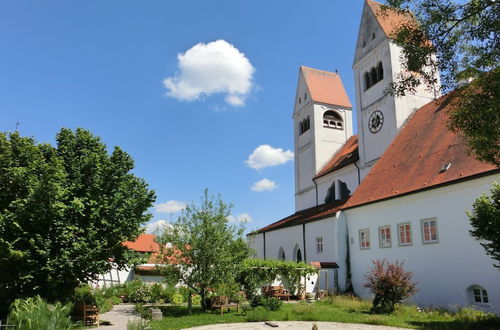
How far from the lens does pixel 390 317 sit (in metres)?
15.1

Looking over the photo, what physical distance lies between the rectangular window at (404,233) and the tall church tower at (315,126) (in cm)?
1548

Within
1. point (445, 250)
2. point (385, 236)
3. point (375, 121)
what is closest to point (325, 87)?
point (375, 121)

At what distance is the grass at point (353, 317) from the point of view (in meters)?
13.4

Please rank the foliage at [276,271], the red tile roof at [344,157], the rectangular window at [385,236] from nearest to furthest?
the rectangular window at [385,236] < the foliage at [276,271] < the red tile roof at [344,157]

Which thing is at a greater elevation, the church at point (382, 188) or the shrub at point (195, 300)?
the church at point (382, 188)

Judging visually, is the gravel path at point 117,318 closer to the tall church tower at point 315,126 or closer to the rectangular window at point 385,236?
the rectangular window at point 385,236

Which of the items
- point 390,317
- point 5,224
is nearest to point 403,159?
point 390,317

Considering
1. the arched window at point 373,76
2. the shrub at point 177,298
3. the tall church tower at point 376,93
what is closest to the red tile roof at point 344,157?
the tall church tower at point 376,93

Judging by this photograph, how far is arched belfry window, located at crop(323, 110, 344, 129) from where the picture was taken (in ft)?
126

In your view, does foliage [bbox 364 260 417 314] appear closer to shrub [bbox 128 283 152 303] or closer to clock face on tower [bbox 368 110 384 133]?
shrub [bbox 128 283 152 303]

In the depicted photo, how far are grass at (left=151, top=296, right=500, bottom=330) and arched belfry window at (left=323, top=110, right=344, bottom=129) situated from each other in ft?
73.0

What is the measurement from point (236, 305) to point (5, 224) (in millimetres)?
9482

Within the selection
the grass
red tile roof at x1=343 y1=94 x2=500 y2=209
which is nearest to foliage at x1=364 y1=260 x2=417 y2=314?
the grass

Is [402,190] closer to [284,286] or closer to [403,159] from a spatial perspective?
[403,159]
